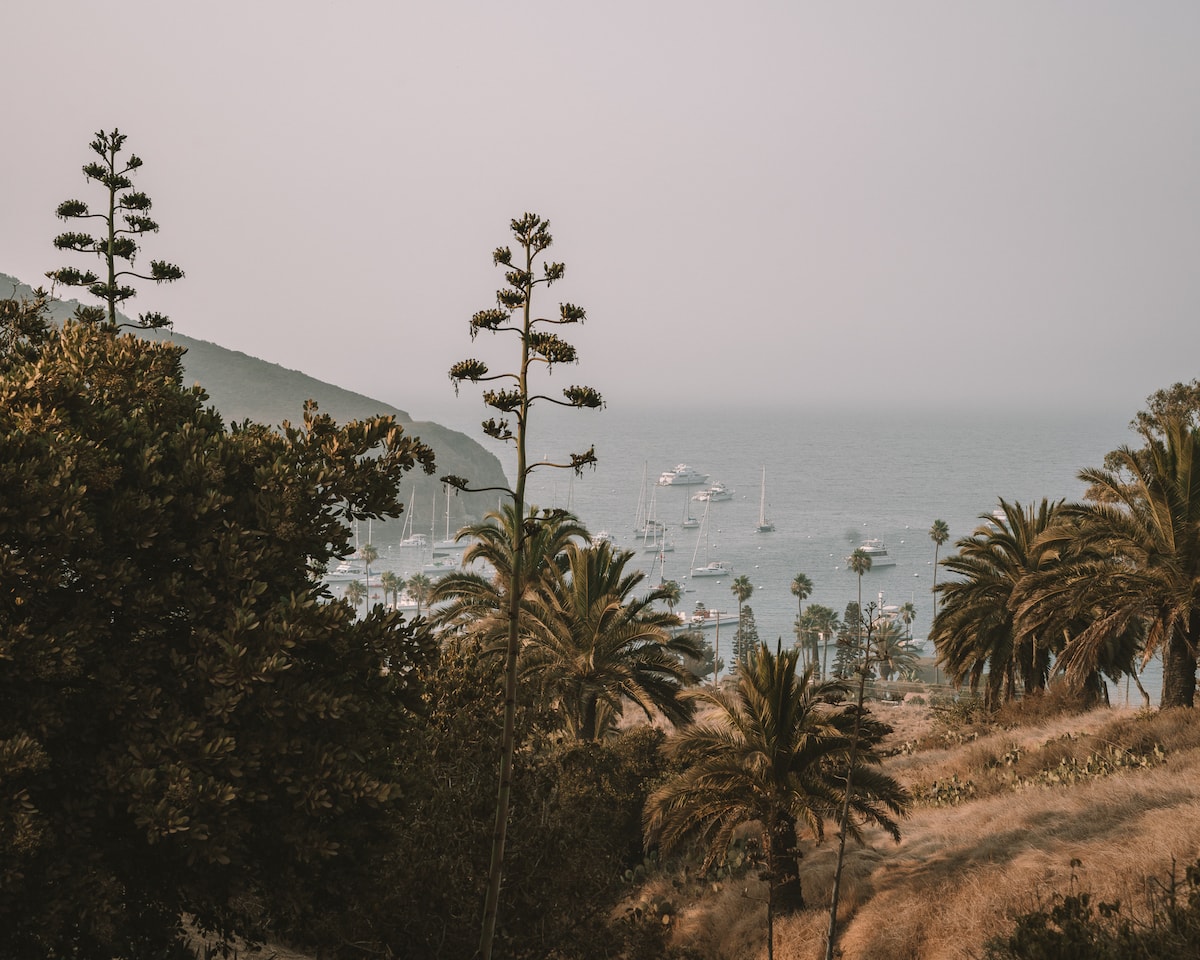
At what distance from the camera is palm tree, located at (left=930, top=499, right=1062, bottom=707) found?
27.0 metres

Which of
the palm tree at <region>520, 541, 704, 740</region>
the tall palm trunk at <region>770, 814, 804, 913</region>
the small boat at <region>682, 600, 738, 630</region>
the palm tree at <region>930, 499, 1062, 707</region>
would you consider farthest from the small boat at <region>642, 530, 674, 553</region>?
the tall palm trunk at <region>770, 814, 804, 913</region>

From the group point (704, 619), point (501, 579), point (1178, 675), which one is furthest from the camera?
point (704, 619)

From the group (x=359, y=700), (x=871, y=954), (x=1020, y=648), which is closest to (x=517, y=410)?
(x=359, y=700)

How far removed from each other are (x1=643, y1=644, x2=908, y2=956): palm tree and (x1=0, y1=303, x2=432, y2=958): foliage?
6734 millimetres

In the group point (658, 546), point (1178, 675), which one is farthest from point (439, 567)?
point (1178, 675)

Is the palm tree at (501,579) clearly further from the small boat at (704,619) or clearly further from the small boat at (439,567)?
the small boat at (439,567)

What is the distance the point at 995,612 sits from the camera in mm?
27094

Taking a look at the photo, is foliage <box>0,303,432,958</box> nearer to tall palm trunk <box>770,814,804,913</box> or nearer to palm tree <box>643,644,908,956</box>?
palm tree <box>643,644,908,956</box>

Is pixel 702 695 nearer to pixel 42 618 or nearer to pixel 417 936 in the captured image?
pixel 417 936

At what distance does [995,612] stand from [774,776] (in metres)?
15.4

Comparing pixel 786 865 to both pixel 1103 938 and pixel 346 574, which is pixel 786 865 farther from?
pixel 346 574

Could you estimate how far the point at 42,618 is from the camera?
24.7 feet

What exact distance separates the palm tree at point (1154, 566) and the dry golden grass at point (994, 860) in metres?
1.69

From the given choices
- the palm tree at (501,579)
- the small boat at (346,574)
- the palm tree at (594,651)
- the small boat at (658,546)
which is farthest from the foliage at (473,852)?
the small boat at (346,574)
